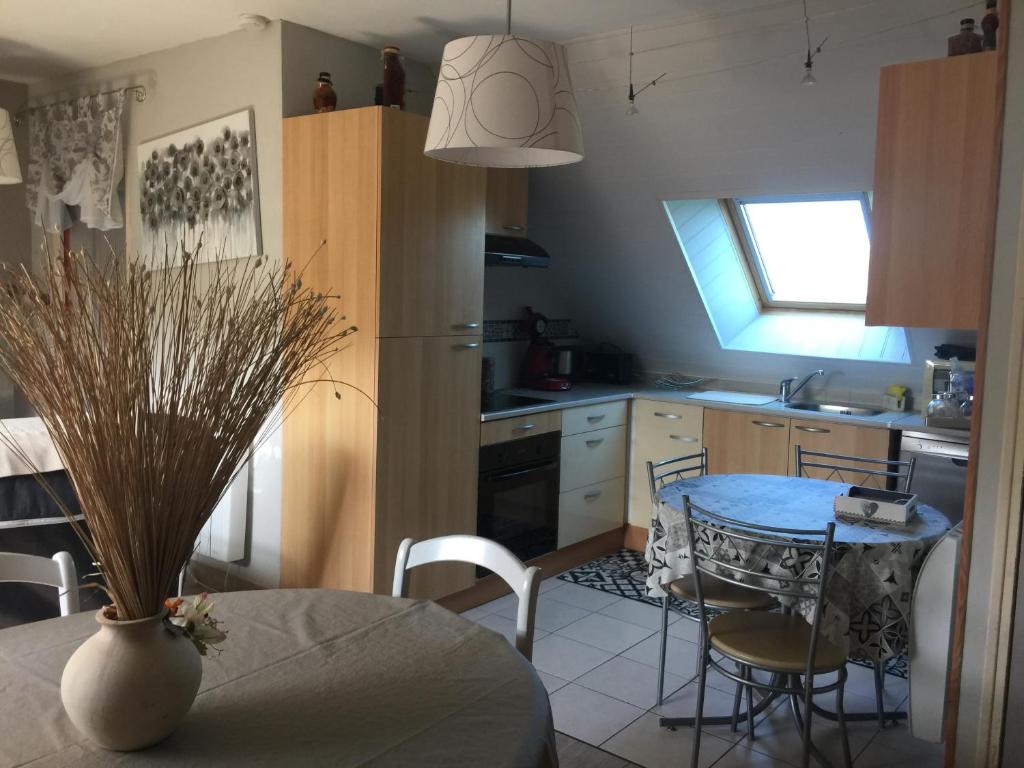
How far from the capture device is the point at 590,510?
15.2ft

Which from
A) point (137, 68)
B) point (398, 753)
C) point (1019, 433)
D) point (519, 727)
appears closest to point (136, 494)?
point (398, 753)

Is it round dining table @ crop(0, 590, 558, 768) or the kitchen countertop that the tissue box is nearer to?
the kitchen countertop

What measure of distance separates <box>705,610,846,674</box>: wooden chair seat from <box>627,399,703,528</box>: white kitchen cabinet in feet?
6.15

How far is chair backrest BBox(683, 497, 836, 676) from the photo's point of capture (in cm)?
246

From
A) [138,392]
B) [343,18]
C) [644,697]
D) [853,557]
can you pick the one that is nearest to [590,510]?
[644,697]

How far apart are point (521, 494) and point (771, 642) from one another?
68.7 inches

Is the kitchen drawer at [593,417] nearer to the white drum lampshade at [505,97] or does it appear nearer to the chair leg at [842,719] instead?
the chair leg at [842,719]

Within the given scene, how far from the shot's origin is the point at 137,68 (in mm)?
4309

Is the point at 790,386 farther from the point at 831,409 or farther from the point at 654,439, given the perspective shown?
the point at 654,439

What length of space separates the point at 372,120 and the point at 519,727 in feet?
8.10

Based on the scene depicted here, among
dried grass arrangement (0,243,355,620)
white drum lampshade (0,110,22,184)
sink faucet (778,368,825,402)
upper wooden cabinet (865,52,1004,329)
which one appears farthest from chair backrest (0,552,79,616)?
sink faucet (778,368,825,402)

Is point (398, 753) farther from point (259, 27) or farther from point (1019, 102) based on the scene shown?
point (259, 27)

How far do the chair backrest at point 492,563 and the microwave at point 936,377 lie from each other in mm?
2734

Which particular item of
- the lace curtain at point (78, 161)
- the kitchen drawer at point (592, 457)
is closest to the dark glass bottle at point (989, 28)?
the kitchen drawer at point (592, 457)
